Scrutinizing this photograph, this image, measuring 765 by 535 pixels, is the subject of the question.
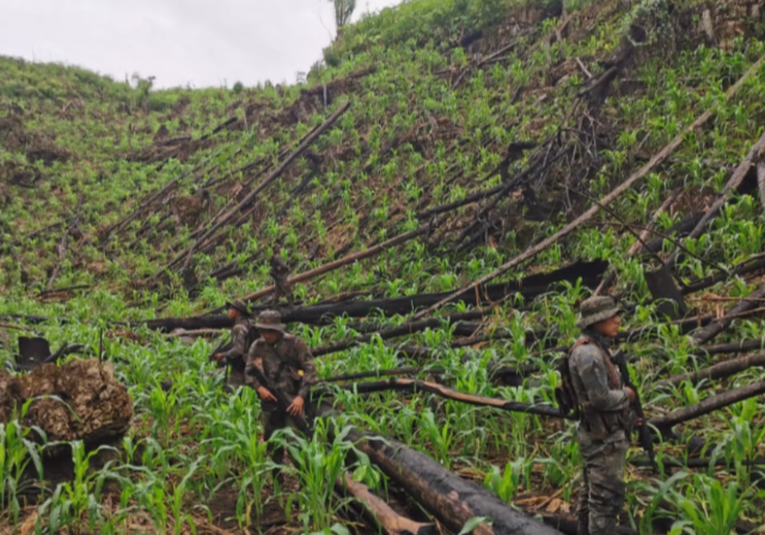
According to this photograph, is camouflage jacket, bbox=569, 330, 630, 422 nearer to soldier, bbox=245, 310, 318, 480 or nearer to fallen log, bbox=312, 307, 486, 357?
soldier, bbox=245, 310, 318, 480

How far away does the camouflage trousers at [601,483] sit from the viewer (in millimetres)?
3010

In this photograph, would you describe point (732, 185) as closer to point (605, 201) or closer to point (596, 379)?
point (605, 201)

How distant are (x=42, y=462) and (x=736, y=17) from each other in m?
13.4

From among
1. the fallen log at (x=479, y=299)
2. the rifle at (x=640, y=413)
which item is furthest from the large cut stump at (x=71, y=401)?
the fallen log at (x=479, y=299)

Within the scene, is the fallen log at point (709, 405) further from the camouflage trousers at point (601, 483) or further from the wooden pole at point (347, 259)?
the wooden pole at point (347, 259)

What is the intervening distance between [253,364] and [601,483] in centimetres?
299

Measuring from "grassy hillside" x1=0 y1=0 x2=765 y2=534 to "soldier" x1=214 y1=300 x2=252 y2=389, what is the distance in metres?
0.39

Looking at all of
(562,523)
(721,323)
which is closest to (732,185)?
(721,323)

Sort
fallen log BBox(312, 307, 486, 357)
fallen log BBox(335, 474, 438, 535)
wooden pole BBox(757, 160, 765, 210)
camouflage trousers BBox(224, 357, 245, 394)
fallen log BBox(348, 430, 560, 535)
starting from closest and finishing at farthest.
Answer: fallen log BBox(348, 430, 560, 535) → fallen log BBox(335, 474, 438, 535) → camouflage trousers BBox(224, 357, 245, 394) → wooden pole BBox(757, 160, 765, 210) → fallen log BBox(312, 307, 486, 357)

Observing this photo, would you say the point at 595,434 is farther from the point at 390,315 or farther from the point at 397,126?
the point at 397,126

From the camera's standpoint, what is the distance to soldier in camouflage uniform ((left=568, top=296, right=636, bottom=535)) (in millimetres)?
3047

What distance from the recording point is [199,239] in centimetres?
1603

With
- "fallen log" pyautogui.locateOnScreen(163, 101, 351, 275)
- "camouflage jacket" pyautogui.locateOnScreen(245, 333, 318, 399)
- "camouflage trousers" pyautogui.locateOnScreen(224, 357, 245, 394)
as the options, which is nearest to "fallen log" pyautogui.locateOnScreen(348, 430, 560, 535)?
"camouflage jacket" pyautogui.locateOnScreen(245, 333, 318, 399)

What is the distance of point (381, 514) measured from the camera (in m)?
3.30
